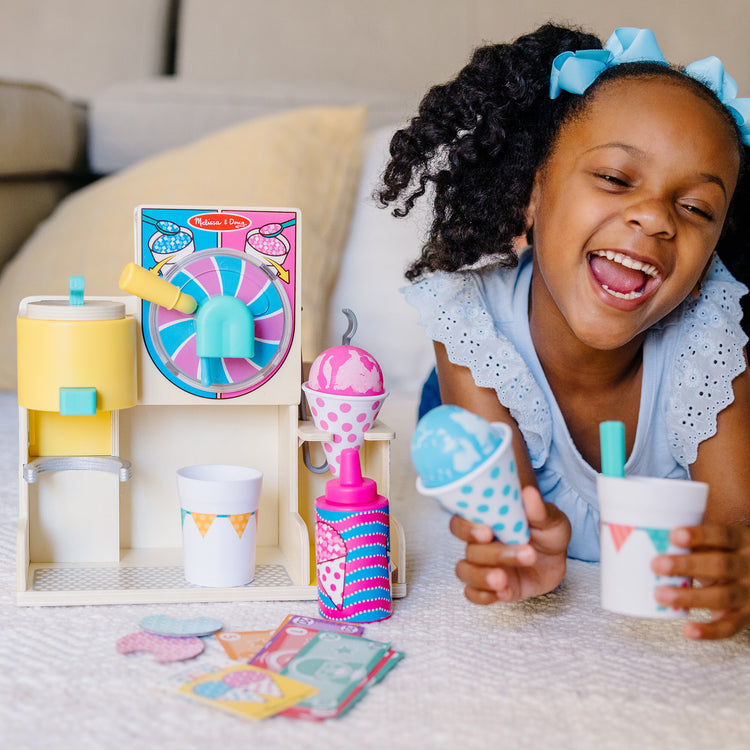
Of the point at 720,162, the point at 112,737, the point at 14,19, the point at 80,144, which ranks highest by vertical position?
the point at 14,19

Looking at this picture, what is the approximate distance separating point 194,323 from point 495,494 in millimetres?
335

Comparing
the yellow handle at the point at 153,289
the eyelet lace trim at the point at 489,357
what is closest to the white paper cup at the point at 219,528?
the yellow handle at the point at 153,289

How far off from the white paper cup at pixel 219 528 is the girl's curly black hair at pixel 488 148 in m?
0.44

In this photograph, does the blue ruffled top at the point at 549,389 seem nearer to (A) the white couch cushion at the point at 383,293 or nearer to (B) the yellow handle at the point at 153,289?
(B) the yellow handle at the point at 153,289

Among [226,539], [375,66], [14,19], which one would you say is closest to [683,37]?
[375,66]

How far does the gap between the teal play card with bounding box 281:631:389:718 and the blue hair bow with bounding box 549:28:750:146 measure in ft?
2.03

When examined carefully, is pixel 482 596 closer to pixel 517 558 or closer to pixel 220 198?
pixel 517 558

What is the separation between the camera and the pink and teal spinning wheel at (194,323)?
2.78 ft

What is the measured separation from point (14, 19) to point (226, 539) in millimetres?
1742

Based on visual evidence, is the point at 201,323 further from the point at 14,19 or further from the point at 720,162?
the point at 14,19

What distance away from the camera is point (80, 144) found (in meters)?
2.00

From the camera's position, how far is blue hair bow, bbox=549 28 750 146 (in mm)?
954

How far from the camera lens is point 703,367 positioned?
1001 millimetres

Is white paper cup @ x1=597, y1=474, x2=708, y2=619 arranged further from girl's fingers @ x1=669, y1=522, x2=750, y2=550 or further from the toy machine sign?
the toy machine sign
